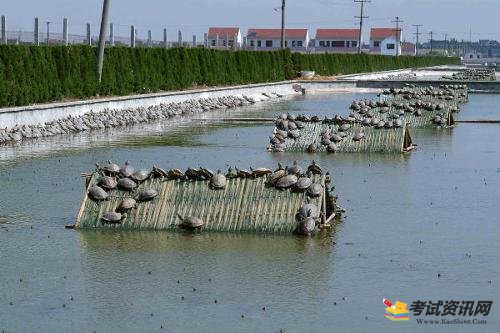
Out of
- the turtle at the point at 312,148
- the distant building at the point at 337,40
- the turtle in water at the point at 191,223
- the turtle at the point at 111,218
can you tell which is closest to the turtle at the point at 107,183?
the turtle at the point at 111,218

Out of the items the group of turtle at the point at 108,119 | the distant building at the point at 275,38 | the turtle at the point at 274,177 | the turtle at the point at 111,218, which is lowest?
the group of turtle at the point at 108,119

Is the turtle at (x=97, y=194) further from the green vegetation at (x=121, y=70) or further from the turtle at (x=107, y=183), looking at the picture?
the green vegetation at (x=121, y=70)

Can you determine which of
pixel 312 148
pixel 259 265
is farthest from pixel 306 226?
pixel 312 148

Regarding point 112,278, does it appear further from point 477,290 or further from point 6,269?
point 477,290

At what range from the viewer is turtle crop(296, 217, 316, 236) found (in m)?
13.1

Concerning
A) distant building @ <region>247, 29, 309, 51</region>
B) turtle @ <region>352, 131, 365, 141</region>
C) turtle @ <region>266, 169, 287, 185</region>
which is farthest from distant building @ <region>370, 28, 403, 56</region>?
turtle @ <region>266, 169, 287, 185</region>

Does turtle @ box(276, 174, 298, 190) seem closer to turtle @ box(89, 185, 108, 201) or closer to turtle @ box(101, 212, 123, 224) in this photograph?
turtle @ box(101, 212, 123, 224)

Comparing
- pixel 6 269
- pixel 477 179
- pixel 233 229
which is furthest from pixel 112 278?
pixel 477 179

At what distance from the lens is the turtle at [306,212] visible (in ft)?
43.2

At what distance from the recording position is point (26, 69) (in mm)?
31062

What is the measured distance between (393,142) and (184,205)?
419 inches

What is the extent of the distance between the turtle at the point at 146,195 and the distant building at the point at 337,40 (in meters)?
162

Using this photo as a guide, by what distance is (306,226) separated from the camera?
13055 millimetres

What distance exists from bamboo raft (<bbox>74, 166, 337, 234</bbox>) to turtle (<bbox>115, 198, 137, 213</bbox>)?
3.7 inches
